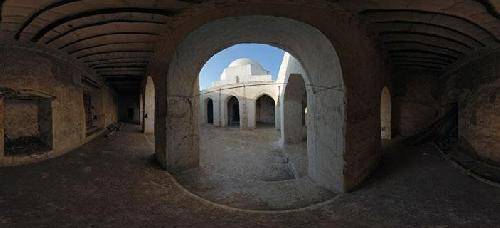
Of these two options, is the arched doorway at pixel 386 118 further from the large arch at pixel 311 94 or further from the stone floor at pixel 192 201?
the large arch at pixel 311 94

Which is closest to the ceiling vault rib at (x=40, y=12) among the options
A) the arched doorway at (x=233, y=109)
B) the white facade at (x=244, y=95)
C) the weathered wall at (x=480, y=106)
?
the weathered wall at (x=480, y=106)

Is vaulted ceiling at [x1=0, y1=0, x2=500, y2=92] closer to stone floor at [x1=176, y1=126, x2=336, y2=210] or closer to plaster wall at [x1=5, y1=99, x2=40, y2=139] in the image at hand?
plaster wall at [x1=5, y1=99, x2=40, y2=139]

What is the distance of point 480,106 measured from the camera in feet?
20.2

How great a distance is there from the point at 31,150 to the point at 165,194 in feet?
11.7

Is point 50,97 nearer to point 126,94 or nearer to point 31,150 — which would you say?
point 31,150

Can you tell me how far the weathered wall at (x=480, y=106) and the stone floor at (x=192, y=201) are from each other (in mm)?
1010

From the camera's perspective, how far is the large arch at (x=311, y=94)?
5.20 meters

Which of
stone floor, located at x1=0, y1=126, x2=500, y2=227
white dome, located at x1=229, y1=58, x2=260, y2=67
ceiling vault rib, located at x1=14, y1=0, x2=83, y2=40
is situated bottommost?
stone floor, located at x1=0, y1=126, x2=500, y2=227

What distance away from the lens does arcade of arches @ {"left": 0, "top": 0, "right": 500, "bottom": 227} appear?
420cm

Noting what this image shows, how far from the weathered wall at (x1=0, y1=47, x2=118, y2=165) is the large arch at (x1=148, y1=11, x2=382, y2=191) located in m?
2.28

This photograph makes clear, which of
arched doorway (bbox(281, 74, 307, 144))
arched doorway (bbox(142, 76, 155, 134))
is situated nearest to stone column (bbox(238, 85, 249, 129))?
arched doorway (bbox(281, 74, 307, 144))

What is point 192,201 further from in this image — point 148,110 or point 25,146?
point 148,110

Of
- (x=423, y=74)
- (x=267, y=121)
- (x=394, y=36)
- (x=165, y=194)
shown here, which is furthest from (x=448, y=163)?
(x=267, y=121)

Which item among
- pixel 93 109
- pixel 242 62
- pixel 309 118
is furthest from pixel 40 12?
pixel 242 62
